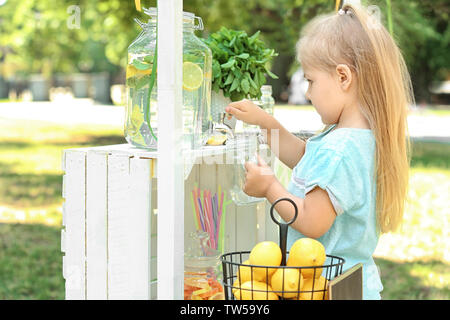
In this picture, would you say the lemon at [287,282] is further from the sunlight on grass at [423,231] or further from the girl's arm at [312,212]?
the sunlight on grass at [423,231]

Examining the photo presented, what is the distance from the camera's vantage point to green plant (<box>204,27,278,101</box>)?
6.90 feet

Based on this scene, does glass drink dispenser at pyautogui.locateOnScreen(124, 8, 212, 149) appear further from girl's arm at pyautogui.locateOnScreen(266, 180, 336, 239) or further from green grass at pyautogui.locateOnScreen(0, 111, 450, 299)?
green grass at pyautogui.locateOnScreen(0, 111, 450, 299)

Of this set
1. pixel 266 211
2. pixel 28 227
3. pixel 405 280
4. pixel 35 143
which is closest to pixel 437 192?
pixel 405 280

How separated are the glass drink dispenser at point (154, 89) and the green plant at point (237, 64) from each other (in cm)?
22

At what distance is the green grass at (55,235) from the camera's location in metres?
4.03

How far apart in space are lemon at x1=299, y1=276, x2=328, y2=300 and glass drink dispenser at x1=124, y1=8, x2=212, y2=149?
496 millimetres

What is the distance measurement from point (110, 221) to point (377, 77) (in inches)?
34.0

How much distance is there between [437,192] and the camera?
24.2 ft

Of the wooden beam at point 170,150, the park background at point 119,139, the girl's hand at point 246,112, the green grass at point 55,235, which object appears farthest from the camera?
the park background at point 119,139

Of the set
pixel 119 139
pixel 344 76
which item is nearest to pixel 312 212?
pixel 344 76

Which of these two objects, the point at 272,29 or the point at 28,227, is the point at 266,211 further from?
the point at 272,29

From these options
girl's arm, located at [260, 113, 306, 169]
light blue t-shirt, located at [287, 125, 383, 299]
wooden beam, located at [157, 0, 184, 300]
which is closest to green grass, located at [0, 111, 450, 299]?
girl's arm, located at [260, 113, 306, 169]

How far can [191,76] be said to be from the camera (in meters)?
1.75

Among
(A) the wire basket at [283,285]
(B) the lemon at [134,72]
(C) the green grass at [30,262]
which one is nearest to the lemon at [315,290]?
(A) the wire basket at [283,285]
